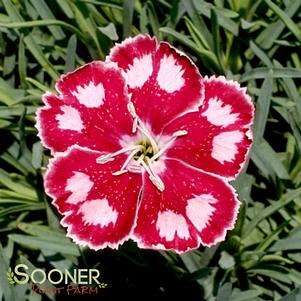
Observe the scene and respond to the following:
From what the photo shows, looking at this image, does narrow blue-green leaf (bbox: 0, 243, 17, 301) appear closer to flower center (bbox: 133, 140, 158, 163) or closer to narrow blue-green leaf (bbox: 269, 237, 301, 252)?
flower center (bbox: 133, 140, 158, 163)

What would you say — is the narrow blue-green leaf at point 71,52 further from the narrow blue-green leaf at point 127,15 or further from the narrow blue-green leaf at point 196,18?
the narrow blue-green leaf at point 196,18

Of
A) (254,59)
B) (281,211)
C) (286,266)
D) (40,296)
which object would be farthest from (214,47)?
(40,296)

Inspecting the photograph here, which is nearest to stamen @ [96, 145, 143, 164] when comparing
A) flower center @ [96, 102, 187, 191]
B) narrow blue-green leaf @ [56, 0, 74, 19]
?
flower center @ [96, 102, 187, 191]

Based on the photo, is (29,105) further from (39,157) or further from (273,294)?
(273,294)

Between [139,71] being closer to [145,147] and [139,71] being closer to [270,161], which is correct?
[145,147]

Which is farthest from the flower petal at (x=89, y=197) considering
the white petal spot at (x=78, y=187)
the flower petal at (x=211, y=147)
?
the flower petal at (x=211, y=147)
